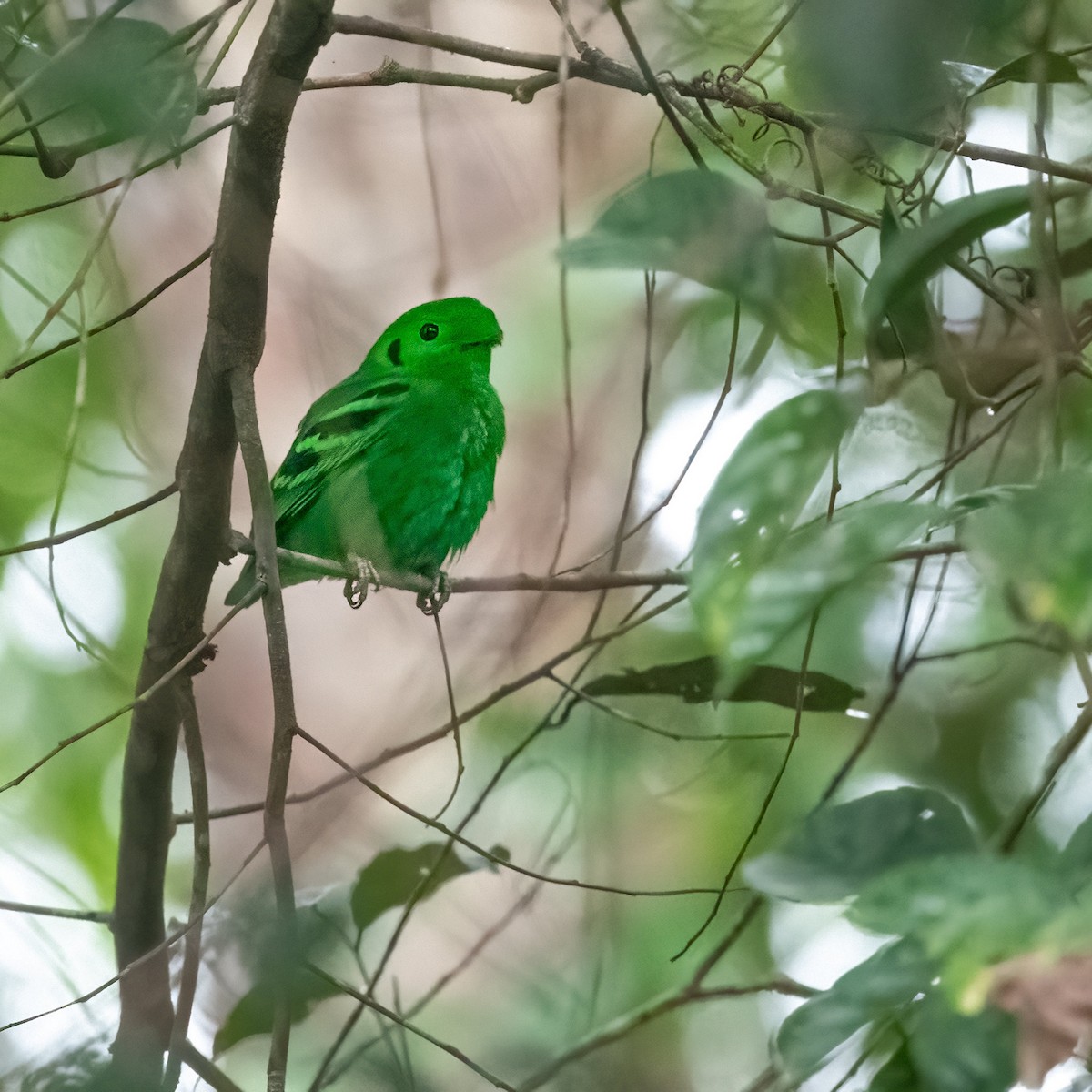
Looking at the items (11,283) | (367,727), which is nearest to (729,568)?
(367,727)

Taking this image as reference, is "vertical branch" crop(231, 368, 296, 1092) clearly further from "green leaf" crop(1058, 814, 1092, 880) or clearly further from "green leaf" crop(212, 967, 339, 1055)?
"green leaf" crop(1058, 814, 1092, 880)

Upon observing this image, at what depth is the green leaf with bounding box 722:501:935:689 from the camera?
32.3 inches

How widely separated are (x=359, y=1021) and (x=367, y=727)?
2.03 ft

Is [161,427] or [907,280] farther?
[161,427]

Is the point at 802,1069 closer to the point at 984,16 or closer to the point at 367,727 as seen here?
the point at 984,16

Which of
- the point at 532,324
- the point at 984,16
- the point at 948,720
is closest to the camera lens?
the point at 984,16

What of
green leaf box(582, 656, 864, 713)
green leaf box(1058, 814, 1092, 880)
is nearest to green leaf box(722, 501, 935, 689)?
green leaf box(1058, 814, 1092, 880)

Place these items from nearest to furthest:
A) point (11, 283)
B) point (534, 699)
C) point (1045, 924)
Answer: point (1045, 924) → point (11, 283) → point (534, 699)

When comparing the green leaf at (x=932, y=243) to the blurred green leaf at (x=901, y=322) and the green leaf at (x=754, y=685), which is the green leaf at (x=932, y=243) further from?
the green leaf at (x=754, y=685)

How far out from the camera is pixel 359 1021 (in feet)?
5.51

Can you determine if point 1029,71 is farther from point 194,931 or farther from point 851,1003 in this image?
point 194,931

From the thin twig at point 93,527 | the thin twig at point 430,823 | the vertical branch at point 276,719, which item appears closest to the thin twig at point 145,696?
the vertical branch at point 276,719

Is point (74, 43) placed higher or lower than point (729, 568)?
higher

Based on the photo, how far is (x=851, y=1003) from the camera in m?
0.89
